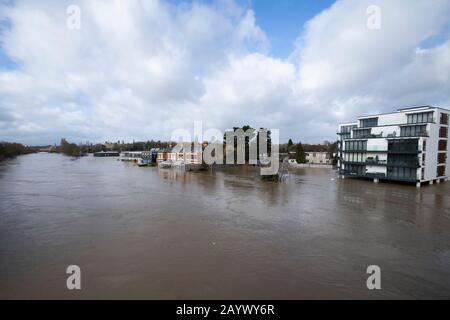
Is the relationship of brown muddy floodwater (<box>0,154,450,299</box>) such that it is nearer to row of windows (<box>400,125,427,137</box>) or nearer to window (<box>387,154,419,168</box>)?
window (<box>387,154,419,168</box>)

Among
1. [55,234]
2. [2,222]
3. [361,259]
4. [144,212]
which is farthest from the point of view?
[144,212]

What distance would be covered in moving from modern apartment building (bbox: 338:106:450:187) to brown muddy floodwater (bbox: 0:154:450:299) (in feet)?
35.0

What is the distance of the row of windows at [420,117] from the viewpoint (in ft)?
78.2

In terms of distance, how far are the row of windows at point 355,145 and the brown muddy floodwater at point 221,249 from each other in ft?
44.6

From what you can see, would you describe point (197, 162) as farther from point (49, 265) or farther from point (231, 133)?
point (49, 265)

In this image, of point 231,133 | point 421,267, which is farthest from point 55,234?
point 231,133

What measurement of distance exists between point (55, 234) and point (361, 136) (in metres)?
31.4

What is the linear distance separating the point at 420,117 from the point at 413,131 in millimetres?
1763

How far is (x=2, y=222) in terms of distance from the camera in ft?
35.5

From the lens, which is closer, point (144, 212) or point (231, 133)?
point (144, 212)

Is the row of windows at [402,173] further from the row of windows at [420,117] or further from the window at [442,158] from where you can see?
the row of windows at [420,117]

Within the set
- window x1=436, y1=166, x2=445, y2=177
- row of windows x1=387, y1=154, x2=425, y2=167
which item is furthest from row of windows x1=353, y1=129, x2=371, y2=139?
window x1=436, y1=166, x2=445, y2=177

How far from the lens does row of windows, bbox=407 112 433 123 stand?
23.8 meters
